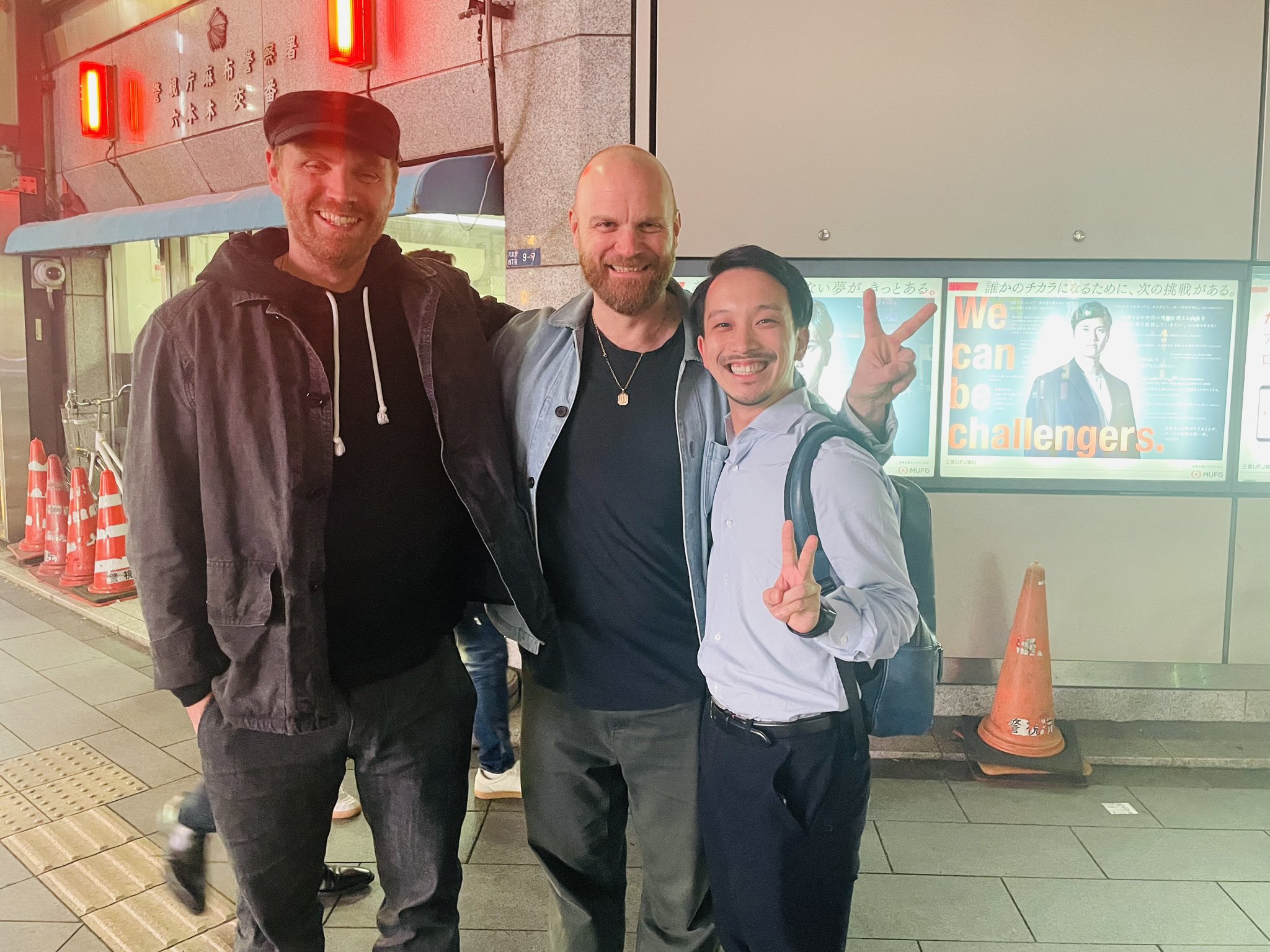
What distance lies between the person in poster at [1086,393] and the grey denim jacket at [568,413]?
2862mm

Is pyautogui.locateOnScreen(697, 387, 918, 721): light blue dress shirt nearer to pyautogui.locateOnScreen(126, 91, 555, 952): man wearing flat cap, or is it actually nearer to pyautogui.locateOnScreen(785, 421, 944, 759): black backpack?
pyautogui.locateOnScreen(785, 421, 944, 759): black backpack

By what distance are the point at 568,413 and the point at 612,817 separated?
113cm

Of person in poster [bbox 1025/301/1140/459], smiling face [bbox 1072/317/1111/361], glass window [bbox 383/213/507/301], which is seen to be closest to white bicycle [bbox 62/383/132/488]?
glass window [bbox 383/213/507/301]

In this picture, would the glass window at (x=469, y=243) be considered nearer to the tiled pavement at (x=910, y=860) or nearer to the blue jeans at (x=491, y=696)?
the blue jeans at (x=491, y=696)

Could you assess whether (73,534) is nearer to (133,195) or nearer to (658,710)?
(133,195)

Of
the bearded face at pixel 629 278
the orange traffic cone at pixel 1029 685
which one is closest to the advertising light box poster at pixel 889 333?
the orange traffic cone at pixel 1029 685

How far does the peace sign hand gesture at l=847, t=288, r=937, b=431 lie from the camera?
6.17ft

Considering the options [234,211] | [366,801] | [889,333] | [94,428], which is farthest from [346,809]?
[94,428]

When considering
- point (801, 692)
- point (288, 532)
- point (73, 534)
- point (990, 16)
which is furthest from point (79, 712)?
point (990, 16)

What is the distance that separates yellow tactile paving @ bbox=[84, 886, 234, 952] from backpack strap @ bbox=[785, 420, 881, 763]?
2.54m

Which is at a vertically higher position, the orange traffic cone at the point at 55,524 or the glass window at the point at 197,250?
the glass window at the point at 197,250

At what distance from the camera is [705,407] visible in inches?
84.3

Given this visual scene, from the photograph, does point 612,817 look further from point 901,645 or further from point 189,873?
point 189,873

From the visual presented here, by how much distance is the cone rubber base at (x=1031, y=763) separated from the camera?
4082 millimetres
